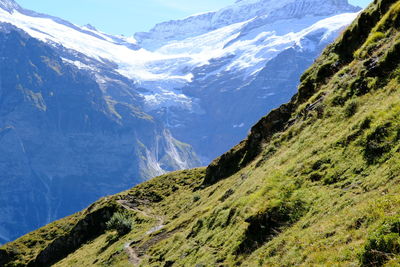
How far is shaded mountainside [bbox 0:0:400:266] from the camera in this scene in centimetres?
1692

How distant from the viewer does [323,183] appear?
75.3 ft

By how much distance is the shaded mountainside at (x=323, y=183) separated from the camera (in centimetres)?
1692

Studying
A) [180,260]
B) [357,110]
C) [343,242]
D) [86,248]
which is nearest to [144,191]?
[86,248]

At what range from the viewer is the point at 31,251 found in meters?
76.3

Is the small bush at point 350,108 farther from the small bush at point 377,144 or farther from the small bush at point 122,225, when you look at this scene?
the small bush at point 122,225

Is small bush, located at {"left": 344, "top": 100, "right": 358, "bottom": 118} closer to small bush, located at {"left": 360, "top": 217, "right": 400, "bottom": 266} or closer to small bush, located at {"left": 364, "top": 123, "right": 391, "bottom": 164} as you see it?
small bush, located at {"left": 364, "top": 123, "right": 391, "bottom": 164}

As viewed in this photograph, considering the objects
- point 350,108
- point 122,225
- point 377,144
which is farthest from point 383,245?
point 122,225

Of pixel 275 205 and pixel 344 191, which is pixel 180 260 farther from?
pixel 344 191

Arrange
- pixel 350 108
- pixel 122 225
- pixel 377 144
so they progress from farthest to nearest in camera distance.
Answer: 1. pixel 122 225
2. pixel 350 108
3. pixel 377 144

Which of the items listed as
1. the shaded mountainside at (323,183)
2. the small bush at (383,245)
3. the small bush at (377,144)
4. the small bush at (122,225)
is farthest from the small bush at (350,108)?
the small bush at (122,225)

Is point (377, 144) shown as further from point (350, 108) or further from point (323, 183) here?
point (350, 108)

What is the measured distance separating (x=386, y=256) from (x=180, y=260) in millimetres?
17483

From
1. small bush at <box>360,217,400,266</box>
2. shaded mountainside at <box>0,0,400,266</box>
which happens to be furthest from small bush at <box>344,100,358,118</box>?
small bush at <box>360,217,400,266</box>

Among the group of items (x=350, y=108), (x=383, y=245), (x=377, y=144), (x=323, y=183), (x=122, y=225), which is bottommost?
(x=383, y=245)
